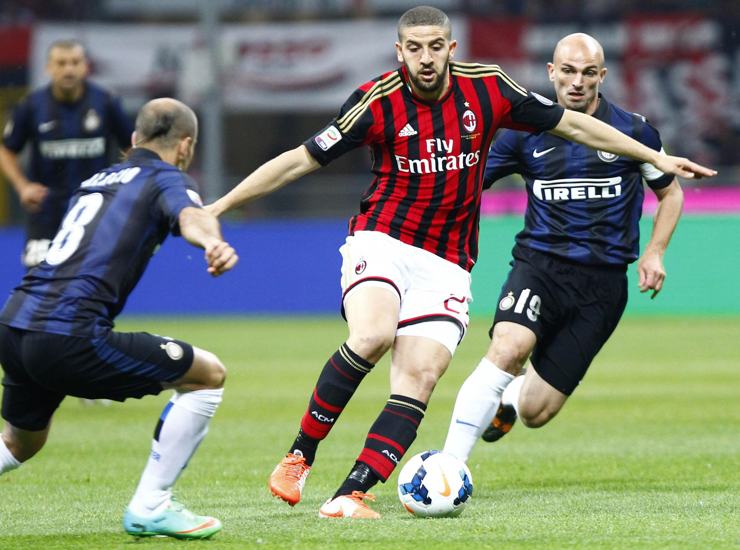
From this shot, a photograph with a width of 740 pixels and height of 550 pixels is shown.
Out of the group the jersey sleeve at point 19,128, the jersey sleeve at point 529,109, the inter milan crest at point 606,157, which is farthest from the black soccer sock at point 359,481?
the jersey sleeve at point 19,128

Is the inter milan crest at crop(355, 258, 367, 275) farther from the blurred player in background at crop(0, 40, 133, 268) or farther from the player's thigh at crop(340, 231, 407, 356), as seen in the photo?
the blurred player in background at crop(0, 40, 133, 268)

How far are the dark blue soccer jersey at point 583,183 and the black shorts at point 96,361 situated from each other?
2667mm

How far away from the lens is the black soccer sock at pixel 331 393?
642 centimetres

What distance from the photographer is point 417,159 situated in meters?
6.66

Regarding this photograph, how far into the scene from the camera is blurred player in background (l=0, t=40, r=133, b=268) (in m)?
10.9

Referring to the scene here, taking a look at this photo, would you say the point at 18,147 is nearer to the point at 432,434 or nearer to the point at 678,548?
the point at 432,434

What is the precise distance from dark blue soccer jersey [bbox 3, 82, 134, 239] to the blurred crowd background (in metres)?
13.1

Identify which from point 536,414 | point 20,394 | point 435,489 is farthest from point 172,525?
point 536,414

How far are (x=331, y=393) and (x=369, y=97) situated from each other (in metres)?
1.36

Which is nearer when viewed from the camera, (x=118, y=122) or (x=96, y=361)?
(x=96, y=361)

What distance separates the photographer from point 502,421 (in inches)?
319

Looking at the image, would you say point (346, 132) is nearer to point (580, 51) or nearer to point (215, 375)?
point (215, 375)

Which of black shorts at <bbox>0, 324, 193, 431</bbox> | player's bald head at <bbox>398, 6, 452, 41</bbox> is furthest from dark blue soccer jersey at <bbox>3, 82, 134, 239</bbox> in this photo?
black shorts at <bbox>0, 324, 193, 431</bbox>

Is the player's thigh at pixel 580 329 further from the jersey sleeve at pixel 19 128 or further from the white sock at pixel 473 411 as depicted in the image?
the jersey sleeve at pixel 19 128
